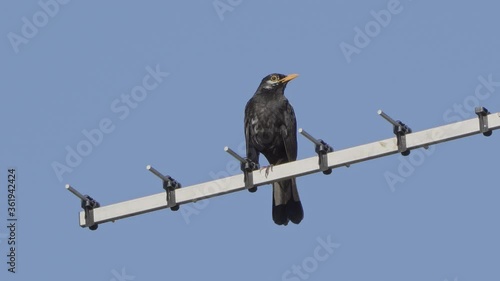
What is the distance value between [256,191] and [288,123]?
4.64 m

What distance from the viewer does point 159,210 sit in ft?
36.0

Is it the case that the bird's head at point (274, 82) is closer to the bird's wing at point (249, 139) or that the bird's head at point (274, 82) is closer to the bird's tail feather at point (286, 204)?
the bird's wing at point (249, 139)

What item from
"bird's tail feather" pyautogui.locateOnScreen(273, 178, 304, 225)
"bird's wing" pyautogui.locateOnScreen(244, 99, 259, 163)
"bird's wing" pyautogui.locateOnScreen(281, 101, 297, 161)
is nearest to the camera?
"bird's tail feather" pyautogui.locateOnScreen(273, 178, 304, 225)

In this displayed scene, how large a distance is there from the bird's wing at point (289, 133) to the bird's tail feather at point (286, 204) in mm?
910

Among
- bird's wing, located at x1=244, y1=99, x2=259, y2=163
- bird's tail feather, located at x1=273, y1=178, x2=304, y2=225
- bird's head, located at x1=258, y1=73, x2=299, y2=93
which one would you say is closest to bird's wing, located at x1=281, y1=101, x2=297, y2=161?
bird's head, located at x1=258, y1=73, x2=299, y2=93

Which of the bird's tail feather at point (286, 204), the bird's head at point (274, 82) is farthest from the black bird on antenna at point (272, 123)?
the bird's tail feather at point (286, 204)

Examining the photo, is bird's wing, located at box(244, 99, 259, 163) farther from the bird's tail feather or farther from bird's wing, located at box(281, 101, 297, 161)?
the bird's tail feather

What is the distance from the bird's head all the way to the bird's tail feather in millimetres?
1773

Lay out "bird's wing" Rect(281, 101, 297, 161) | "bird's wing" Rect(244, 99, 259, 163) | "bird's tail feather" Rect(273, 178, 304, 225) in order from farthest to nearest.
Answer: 1. "bird's wing" Rect(244, 99, 259, 163)
2. "bird's wing" Rect(281, 101, 297, 161)
3. "bird's tail feather" Rect(273, 178, 304, 225)

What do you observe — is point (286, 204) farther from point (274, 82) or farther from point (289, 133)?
point (274, 82)

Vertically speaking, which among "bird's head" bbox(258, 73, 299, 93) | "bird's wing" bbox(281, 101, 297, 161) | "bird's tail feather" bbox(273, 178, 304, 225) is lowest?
"bird's tail feather" bbox(273, 178, 304, 225)

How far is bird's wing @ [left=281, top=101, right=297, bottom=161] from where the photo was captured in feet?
50.1

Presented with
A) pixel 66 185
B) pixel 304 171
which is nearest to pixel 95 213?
pixel 66 185

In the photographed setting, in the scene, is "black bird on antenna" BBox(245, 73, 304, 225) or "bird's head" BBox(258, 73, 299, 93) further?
"bird's head" BBox(258, 73, 299, 93)
